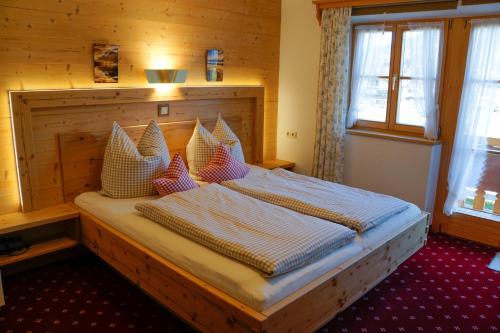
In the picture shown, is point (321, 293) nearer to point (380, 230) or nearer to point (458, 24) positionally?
point (380, 230)

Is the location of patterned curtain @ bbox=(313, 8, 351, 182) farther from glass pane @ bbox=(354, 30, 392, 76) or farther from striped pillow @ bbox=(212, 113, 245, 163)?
striped pillow @ bbox=(212, 113, 245, 163)

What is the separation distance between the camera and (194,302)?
7.18 feet

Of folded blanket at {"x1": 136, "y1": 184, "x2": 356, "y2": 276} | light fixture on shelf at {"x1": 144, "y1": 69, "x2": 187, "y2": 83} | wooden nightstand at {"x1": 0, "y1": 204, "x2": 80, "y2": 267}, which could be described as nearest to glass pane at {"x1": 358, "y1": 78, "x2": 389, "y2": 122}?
light fixture on shelf at {"x1": 144, "y1": 69, "x2": 187, "y2": 83}

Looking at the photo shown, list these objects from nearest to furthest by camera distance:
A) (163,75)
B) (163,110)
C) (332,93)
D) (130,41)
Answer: (130,41) → (163,75) → (163,110) → (332,93)

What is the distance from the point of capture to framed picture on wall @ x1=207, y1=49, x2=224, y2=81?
4.06 m

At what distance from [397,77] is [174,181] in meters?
2.43

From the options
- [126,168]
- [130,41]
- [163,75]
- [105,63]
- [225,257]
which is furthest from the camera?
[163,75]

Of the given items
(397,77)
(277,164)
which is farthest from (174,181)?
(397,77)

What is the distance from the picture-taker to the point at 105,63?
3316 millimetres

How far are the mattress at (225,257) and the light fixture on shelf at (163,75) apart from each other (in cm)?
111

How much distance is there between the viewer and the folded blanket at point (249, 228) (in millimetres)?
2158

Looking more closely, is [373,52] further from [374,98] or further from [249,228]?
[249,228]

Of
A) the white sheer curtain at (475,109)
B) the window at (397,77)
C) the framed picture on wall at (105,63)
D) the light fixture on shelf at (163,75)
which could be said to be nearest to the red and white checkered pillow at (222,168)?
the light fixture on shelf at (163,75)

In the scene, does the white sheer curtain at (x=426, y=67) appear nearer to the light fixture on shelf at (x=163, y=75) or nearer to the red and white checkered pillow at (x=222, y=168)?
the red and white checkered pillow at (x=222, y=168)
